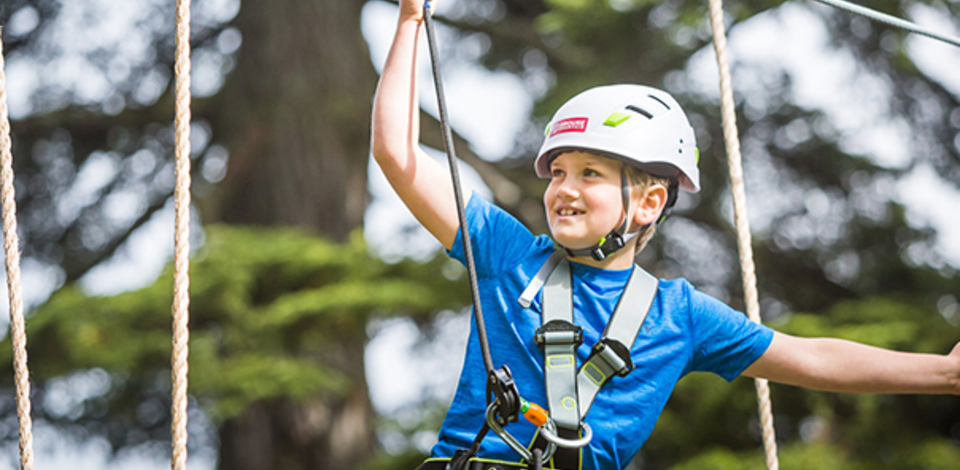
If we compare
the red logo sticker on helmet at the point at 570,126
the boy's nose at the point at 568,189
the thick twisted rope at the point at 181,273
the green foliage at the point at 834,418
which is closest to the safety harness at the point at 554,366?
the boy's nose at the point at 568,189

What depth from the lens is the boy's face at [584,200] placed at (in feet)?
6.51

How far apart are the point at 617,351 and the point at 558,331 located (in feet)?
0.41

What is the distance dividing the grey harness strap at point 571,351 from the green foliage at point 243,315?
354 cm

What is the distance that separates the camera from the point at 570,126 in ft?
6.70

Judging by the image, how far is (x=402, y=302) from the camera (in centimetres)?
549

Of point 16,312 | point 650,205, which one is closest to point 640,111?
point 650,205

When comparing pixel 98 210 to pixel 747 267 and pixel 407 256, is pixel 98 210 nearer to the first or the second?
pixel 407 256

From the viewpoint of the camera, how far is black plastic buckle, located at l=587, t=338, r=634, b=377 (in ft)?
6.15

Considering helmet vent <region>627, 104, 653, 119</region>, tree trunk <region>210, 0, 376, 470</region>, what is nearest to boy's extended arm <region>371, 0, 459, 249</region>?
helmet vent <region>627, 104, 653, 119</region>

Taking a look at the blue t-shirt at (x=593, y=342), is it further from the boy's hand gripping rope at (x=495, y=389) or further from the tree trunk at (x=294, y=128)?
the tree trunk at (x=294, y=128)

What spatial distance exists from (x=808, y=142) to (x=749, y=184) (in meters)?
0.65

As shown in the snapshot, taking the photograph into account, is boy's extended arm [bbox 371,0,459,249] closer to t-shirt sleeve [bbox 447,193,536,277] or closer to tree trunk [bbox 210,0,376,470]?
t-shirt sleeve [bbox 447,193,536,277]

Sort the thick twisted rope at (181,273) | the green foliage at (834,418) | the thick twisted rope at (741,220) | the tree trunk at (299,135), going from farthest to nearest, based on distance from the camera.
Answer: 1. the tree trunk at (299,135)
2. the green foliage at (834,418)
3. the thick twisted rope at (741,220)
4. the thick twisted rope at (181,273)

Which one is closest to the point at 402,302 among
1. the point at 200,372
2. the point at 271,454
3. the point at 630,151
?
the point at 200,372
